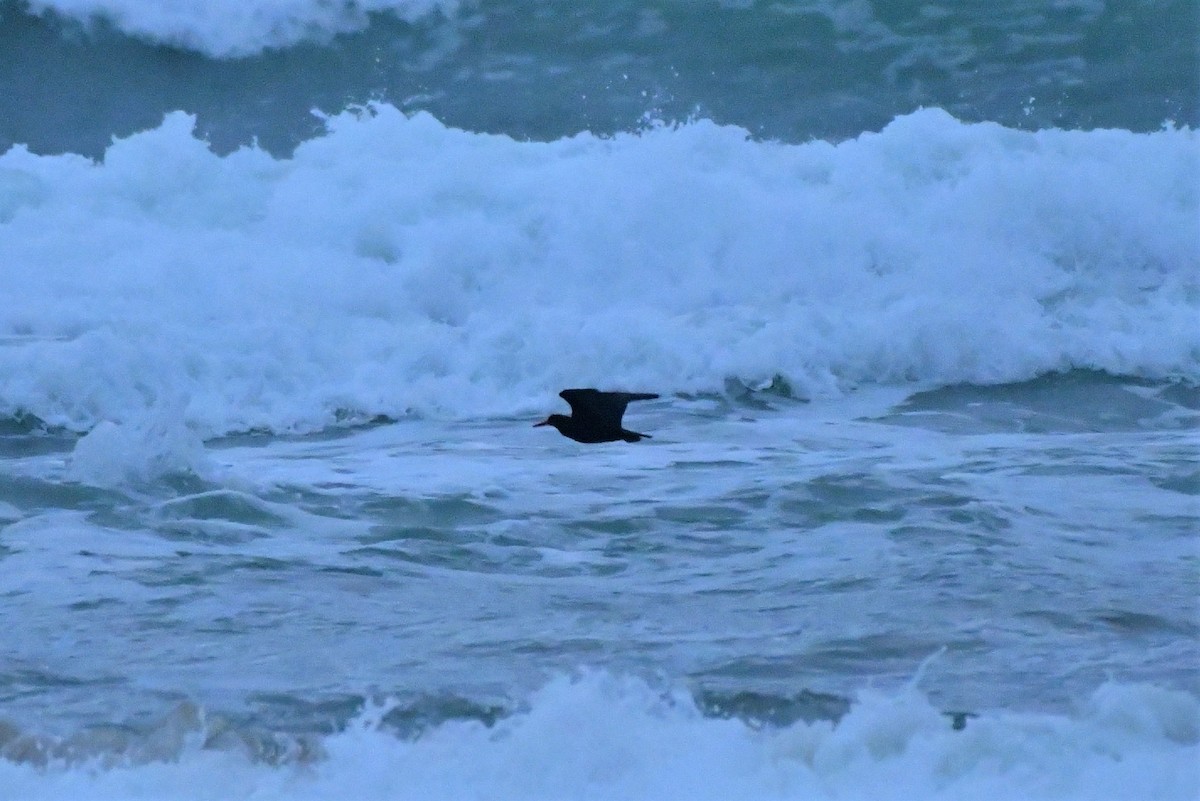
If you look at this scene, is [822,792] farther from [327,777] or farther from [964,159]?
[964,159]

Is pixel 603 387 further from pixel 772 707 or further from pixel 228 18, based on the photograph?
pixel 228 18

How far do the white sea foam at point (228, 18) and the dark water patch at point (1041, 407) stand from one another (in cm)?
694

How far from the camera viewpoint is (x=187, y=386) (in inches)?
359

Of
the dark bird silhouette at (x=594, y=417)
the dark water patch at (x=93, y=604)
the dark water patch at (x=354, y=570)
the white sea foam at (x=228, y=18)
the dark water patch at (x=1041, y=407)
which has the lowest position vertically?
the dark water patch at (x=93, y=604)

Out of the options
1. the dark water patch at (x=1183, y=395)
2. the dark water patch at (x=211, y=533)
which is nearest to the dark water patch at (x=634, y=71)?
the dark water patch at (x=1183, y=395)

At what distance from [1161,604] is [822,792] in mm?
1862

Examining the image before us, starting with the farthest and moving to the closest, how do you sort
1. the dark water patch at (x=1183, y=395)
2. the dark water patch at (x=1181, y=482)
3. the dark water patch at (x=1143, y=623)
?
the dark water patch at (x=1183, y=395) → the dark water patch at (x=1181, y=482) → the dark water patch at (x=1143, y=623)

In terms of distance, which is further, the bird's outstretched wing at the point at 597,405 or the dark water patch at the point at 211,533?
the dark water patch at the point at 211,533

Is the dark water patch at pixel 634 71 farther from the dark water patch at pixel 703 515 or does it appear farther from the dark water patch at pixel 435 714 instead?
the dark water patch at pixel 435 714

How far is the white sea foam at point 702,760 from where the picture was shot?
377 cm

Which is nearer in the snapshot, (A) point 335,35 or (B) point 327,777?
(B) point 327,777

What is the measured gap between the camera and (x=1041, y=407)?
8789 millimetres

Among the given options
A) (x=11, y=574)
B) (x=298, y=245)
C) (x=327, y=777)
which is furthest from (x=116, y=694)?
(x=298, y=245)

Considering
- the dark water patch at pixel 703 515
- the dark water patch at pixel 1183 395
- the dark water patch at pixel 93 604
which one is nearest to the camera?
the dark water patch at pixel 93 604
